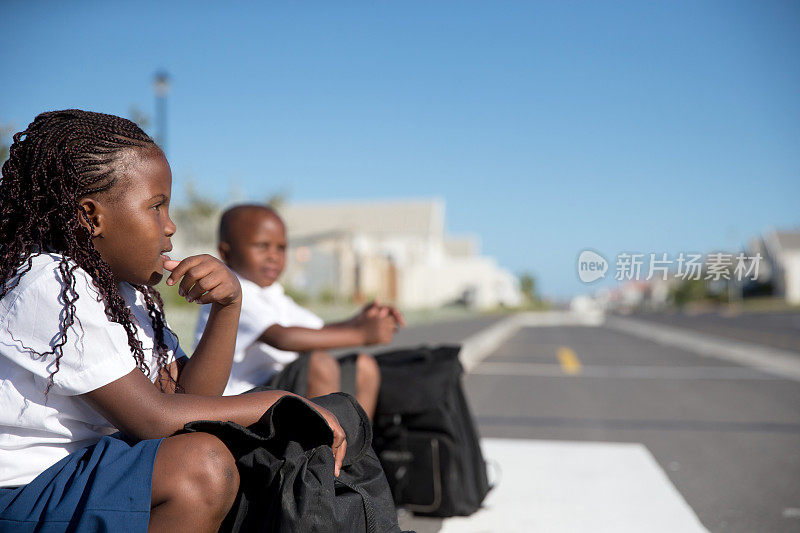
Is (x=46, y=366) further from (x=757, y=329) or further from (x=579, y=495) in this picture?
(x=757, y=329)

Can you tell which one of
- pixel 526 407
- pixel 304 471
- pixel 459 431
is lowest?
pixel 526 407

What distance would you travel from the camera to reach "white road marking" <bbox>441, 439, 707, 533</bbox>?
3.14 metres

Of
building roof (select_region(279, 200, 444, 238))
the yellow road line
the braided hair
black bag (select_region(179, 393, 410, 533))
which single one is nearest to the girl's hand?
the braided hair

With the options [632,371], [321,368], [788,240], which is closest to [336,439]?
[321,368]

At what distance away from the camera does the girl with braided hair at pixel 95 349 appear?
57.9 inches

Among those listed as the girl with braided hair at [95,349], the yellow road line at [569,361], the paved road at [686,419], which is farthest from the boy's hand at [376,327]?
the yellow road line at [569,361]

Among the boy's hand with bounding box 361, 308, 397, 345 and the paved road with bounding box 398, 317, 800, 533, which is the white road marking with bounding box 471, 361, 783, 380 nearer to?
the paved road with bounding box 398, 317, 800, 533

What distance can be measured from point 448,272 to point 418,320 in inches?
1124

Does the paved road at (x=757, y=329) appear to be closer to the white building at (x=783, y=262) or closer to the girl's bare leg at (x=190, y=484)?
the girl's bare leg at (x=190, y=484)

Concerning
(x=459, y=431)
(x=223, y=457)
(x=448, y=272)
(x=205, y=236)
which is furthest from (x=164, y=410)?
(x=448, y=272)

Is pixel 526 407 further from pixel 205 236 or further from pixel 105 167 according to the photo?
pixel 205 236

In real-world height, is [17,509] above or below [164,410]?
below

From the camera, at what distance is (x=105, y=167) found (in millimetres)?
1653

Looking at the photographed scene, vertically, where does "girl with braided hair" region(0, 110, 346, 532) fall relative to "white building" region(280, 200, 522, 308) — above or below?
above
